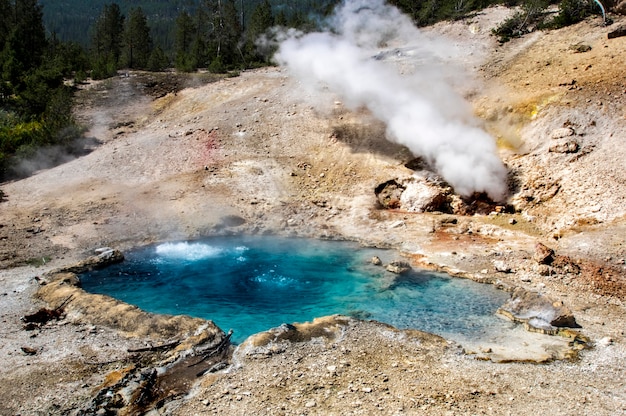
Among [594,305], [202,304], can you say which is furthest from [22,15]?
[594,305]

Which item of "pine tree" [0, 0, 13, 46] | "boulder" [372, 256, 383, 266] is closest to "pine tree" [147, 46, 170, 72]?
"pine tree" [0, 0, 13, 46]

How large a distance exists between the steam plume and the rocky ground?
0.80 meters

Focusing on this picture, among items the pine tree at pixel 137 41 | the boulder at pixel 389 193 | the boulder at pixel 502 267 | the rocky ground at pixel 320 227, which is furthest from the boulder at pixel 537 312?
the pine tree at pixel 137 41

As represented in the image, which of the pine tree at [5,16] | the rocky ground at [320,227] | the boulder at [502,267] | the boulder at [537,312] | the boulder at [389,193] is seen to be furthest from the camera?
the pine tree at [5,16]

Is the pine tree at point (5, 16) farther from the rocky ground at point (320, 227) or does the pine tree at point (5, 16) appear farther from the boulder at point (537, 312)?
the boulder at point (537, 312)

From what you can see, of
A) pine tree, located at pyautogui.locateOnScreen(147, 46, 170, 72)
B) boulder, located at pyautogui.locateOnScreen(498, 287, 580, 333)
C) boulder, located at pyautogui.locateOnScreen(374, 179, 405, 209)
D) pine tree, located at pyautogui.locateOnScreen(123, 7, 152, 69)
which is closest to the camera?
boulder, located at pyautogui.locateOnScreen(498, 287, 580, 333)

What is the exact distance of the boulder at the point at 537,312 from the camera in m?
9.02

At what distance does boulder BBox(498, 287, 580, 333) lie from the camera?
9.02 m

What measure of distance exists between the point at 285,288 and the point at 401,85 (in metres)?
11.0

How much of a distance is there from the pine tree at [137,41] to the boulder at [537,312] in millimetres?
34961

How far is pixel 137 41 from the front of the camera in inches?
1549

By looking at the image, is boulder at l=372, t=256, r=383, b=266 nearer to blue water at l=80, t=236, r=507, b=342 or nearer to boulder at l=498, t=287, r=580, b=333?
blue water at l=80, t=236, r=507, b=342

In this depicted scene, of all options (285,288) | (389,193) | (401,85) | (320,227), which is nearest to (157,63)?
(401,85)

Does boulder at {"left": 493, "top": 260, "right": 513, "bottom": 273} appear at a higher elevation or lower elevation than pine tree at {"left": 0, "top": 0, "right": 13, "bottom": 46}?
lower
